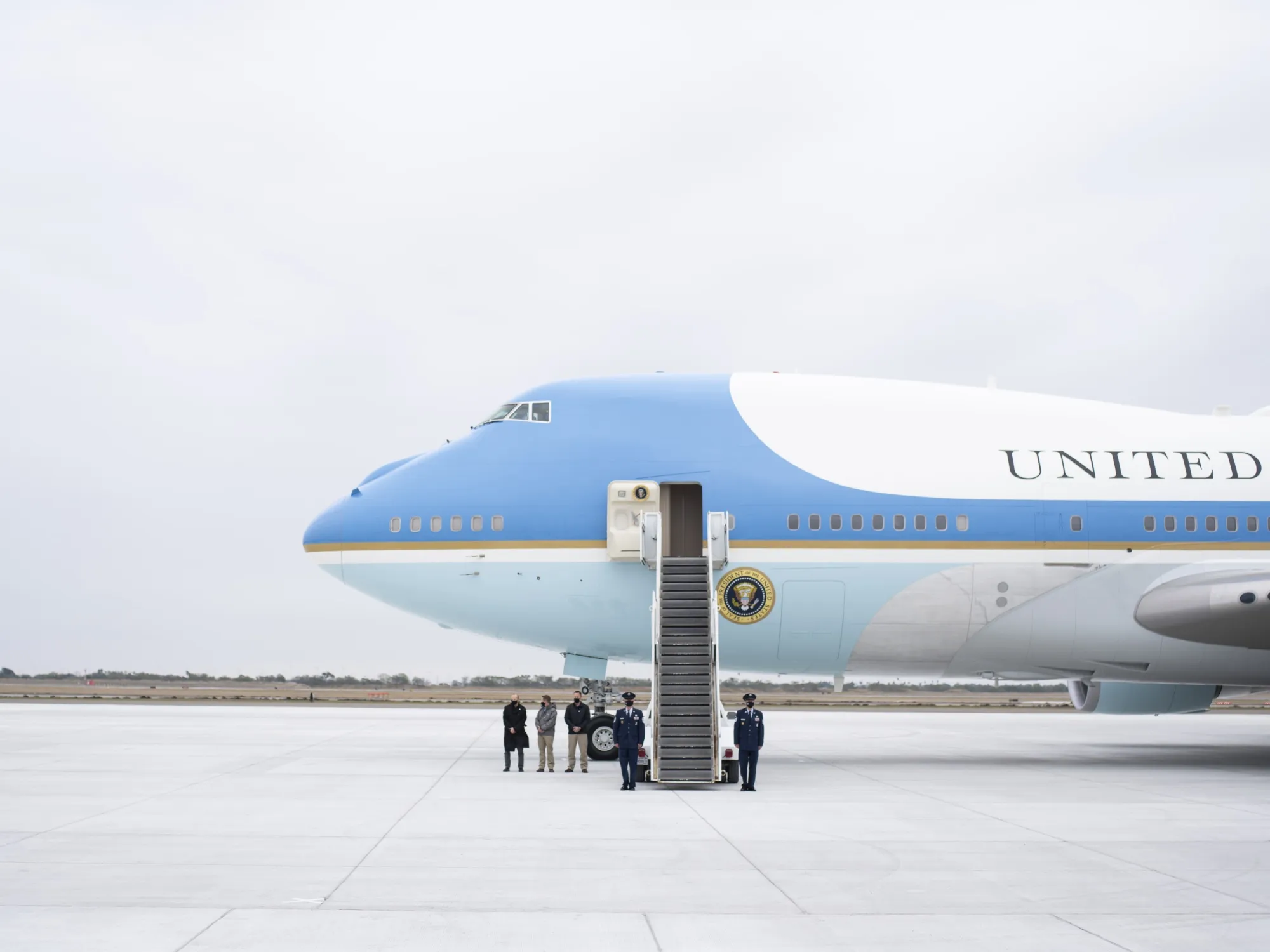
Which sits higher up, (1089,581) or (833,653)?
(1089,581)

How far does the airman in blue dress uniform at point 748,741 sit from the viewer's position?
16.6 meters

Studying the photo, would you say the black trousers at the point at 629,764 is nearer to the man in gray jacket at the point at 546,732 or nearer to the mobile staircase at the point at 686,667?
the mobile staircase at the point at 686,667

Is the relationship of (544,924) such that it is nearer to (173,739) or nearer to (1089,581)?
(1089,581)

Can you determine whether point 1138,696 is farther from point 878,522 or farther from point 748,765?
point 748,765

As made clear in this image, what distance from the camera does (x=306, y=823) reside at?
12.7 metres

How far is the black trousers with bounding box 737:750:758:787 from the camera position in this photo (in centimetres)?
1662

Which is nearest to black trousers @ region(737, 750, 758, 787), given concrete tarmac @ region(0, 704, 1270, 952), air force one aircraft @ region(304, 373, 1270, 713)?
concrete tarmac @ region(0, 704, 1270, 952)

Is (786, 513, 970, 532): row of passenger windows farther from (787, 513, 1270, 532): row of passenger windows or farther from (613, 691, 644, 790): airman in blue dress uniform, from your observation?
(613, 691, 644, 790): airman in blue dress uniform

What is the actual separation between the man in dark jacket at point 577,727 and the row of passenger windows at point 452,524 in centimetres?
339

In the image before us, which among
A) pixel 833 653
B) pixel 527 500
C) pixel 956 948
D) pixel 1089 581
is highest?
pixel 527 500

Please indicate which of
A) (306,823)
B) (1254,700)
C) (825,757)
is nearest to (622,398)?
(825,757)

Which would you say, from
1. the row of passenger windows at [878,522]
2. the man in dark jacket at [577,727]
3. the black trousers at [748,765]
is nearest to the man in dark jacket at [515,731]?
the man in dark jacket at [577,727]

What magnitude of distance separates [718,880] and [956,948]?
8.59 ft

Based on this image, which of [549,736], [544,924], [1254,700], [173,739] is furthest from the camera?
[1254,700]
